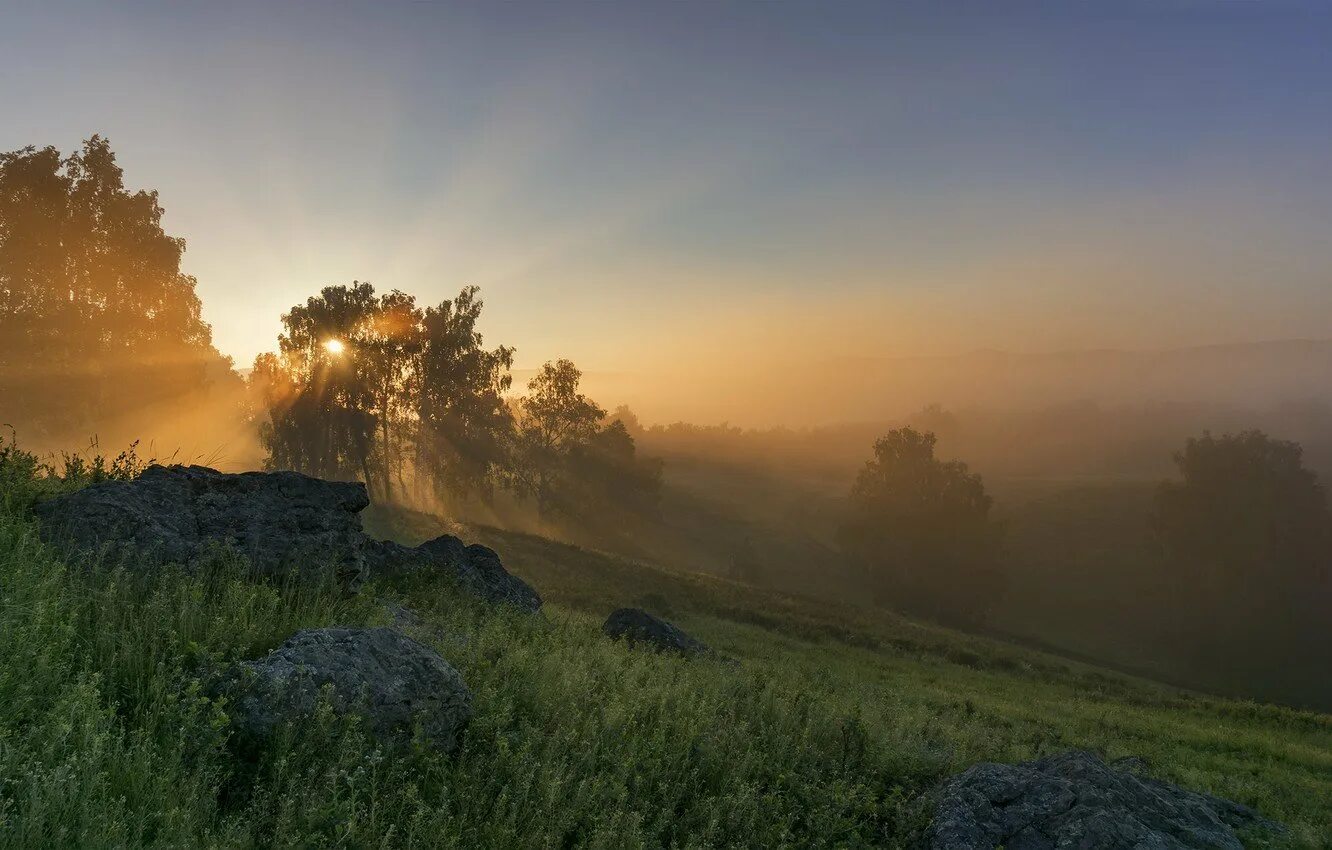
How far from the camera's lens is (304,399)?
178 ft

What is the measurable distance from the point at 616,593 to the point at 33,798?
30.1 meters

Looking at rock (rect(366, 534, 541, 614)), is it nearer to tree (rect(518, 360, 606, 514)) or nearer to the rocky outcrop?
the rocky outcrop

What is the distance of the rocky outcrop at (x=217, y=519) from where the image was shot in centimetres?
791

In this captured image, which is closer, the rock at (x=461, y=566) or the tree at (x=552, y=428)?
the rock at (x=461, y=566)

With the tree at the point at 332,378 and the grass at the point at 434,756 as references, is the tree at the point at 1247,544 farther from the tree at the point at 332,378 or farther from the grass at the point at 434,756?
the tree at the point at 332,378

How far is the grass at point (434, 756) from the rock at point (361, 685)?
191 millimetres

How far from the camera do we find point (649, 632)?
604 inches

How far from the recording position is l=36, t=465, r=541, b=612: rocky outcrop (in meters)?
7.91

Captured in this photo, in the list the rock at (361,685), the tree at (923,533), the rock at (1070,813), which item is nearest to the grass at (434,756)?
the rock at (361,685)

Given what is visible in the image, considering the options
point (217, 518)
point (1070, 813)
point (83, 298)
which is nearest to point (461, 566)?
point (217, 518)

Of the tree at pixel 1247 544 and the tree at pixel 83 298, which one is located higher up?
the tree at pixel 83 298

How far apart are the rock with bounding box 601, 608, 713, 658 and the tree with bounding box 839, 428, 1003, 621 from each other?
65100 mm

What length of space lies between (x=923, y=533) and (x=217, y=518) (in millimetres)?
76659

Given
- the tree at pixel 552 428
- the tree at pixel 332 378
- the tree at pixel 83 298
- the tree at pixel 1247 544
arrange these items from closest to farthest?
the tree at pixel 83 298 → the tree at pixel 332 378 → the tree at pixel 1247 544 → the tree at pixel 552 428
